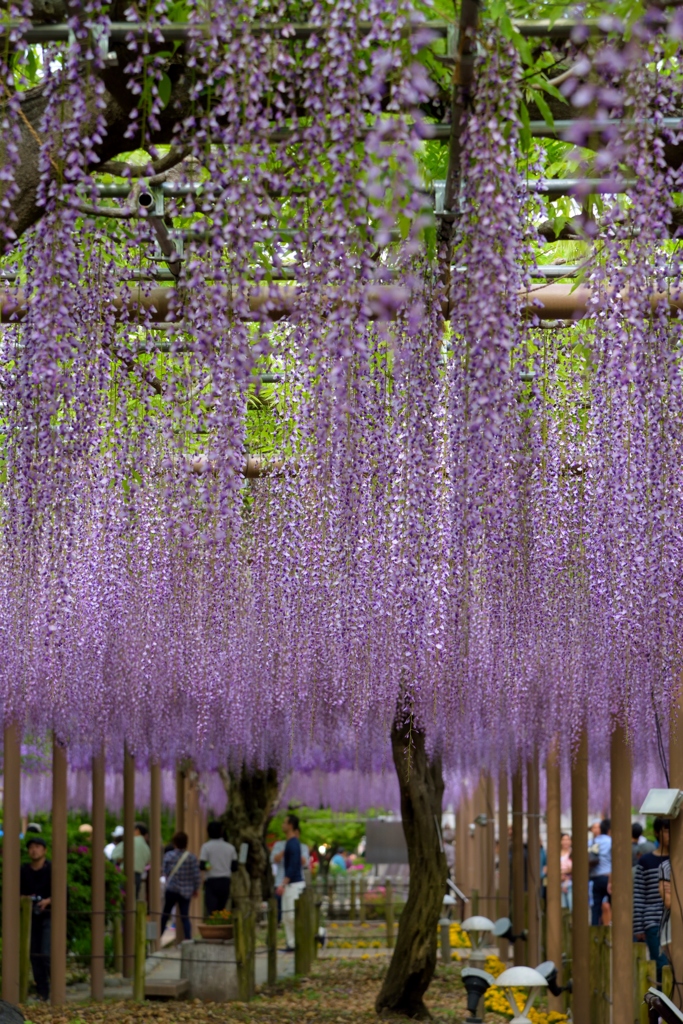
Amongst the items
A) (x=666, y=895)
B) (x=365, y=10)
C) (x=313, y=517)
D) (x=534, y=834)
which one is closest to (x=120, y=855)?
(x=534, y=834)

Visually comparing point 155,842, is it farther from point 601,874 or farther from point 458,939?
point 601,874

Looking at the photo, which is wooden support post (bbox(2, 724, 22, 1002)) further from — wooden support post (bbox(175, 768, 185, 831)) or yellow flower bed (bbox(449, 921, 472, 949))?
yellow flower bed (bbox(449, 921, 472, 949))

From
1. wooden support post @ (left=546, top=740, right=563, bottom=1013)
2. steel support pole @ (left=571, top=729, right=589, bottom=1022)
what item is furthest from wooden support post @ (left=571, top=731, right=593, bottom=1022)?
wooden support post @ (left=546, top=740, right=563, bottom=1013)

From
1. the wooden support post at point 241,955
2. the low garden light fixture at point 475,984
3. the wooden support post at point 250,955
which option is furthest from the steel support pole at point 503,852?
the low garden light fixture at point 475,984

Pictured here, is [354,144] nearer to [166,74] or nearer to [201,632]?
[166,74]

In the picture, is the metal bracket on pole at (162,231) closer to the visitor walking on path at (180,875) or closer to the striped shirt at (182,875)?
the visitor walking on path at (180,875)

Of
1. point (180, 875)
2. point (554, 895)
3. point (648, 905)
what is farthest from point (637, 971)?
point (180, 875)

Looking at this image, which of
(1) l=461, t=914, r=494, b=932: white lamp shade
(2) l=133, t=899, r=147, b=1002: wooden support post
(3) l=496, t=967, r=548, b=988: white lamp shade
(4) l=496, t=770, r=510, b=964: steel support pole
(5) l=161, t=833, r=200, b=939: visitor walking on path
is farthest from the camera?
(5) l=161, t=833, r=200, b=939: visitor walking on path

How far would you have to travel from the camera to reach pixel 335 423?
4.20 m

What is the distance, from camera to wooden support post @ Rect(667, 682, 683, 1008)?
5547 mm

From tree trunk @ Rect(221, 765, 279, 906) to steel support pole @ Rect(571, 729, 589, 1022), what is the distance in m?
5.53

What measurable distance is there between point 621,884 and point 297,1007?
3583mm

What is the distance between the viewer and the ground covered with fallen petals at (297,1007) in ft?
25.8

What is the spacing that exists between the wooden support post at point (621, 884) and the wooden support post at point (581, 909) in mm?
731
